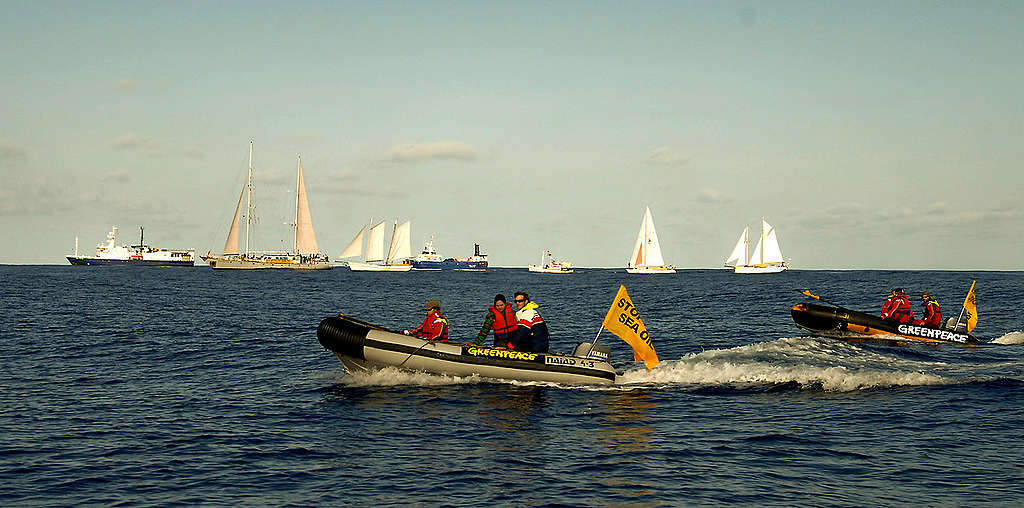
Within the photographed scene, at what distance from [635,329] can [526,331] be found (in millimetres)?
2695

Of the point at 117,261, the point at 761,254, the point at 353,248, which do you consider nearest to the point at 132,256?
the point at 117,261

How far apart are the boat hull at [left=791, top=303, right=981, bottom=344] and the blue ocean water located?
6.36 feet

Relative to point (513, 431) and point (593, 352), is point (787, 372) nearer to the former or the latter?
point (593, 352)

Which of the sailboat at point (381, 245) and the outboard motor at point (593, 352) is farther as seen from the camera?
the sailboat at point (381, 245)

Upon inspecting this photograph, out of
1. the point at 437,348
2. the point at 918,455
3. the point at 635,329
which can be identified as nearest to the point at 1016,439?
the point at 918,455

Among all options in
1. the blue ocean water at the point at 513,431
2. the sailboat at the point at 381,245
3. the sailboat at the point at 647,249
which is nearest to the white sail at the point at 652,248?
the sailboat at the point at 647,249

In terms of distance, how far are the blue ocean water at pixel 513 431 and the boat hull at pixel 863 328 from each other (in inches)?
76.3

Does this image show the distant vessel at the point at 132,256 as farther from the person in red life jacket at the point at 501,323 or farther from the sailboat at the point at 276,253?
the person in red life jacket at the point at 501,323

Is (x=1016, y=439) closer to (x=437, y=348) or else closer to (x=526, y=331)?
(x=526, y=331)

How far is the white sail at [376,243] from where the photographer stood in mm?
145000

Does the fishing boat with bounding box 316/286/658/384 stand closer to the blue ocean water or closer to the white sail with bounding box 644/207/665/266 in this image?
the blue ocean water

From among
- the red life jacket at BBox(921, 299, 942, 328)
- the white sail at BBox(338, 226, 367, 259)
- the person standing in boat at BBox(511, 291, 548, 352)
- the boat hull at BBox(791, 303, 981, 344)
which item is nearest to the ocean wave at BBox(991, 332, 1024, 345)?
the boat hull at BBox(791, 303, 981, 344)

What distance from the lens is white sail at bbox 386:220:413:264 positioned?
15025 cm

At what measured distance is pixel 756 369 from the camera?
19.0 meters
